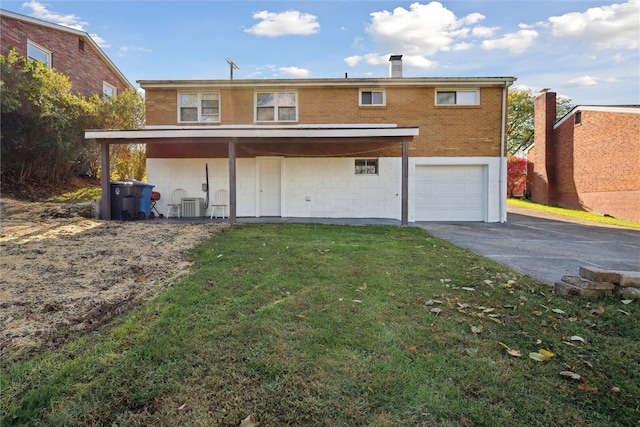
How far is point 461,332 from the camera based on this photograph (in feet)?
9.89

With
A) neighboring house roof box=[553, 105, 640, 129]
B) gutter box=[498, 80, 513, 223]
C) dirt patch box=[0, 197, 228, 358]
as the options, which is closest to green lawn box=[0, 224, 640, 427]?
dirt patch box=[0, 197, 228, 358]

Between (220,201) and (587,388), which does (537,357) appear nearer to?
(587,388)

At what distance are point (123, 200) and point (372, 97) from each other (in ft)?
30.7

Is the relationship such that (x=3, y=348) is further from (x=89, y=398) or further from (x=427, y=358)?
(x=427, y=358)

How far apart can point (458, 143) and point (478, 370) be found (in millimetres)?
11474

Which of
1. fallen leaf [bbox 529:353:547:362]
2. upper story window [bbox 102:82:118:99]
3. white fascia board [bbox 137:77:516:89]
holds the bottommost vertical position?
fallen leaf [bbox 529:353:547:362]

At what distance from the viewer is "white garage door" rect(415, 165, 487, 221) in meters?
12.7

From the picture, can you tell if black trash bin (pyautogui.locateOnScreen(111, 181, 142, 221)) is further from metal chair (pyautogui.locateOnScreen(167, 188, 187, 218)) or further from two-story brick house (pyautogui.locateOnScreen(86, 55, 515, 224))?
two-story brick house (pyautogui.locateOnScreen(86, 55, 515, 224))

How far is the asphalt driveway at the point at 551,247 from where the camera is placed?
5617 mm

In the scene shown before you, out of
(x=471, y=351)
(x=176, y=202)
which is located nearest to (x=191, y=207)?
(x=176, y=202)

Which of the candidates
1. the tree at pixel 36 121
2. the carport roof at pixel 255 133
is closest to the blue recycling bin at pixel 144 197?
the carport roof at pixel 255 133

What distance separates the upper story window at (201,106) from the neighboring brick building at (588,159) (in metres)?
16.8

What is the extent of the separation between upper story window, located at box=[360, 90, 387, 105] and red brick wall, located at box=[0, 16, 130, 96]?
1462 centimetres

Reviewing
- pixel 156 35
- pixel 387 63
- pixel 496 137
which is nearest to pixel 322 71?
pixel 387 63
